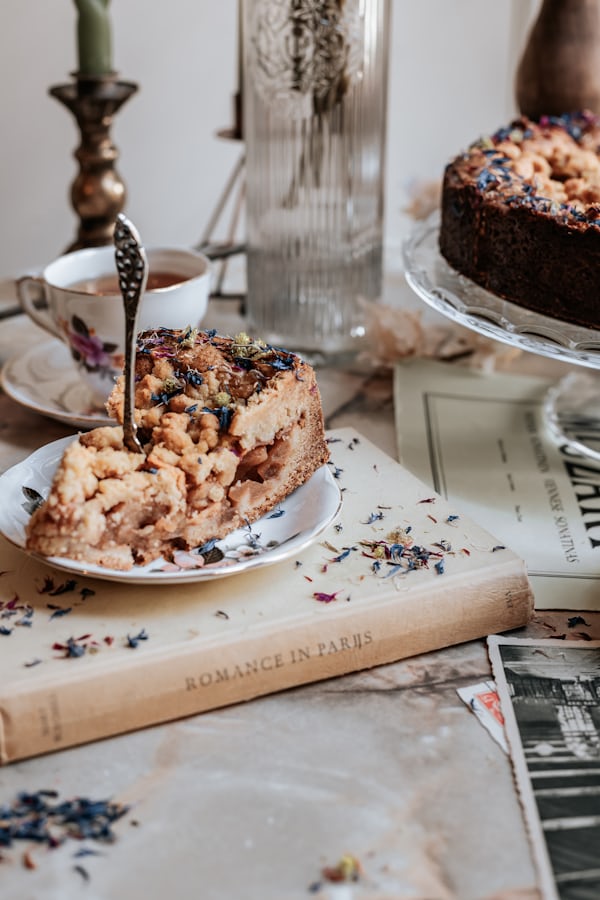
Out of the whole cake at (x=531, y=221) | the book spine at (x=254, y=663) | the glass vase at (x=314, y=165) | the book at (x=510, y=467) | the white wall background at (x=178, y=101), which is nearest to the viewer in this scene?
the book spine at (x=254, y=663)

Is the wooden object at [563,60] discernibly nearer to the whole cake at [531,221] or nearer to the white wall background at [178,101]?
the whole cake at [531,221]

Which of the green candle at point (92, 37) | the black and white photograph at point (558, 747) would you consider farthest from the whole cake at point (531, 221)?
the green candle at point (92, 37)

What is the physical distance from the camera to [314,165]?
1617 mm

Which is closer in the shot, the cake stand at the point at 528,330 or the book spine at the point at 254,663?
the book spine at the point at 254,663

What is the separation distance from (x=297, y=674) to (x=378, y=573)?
5.4 inches

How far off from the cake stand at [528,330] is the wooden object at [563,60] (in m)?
0.27

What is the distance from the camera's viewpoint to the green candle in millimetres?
1610

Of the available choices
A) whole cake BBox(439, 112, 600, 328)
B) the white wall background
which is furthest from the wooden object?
the white wall background

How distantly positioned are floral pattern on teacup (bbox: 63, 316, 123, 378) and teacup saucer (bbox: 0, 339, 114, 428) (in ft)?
0.22

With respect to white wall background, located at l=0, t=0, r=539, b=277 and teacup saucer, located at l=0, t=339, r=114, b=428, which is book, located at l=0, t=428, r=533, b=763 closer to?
teacup saucer, located at l=0, t=339, r=114, b=428

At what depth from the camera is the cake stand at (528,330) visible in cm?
122

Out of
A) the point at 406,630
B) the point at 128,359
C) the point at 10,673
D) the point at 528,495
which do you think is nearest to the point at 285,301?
the point at 528,495

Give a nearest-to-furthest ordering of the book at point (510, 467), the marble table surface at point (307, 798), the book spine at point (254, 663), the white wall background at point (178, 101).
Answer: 1. the marble table surface at point (307, 798)
2. the book spine at point (254, 663)
3. the book at point (510, 467)
4. the white wall background at point (178, 101)

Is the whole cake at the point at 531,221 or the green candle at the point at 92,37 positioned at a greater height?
the green candle at the point at 92,37
